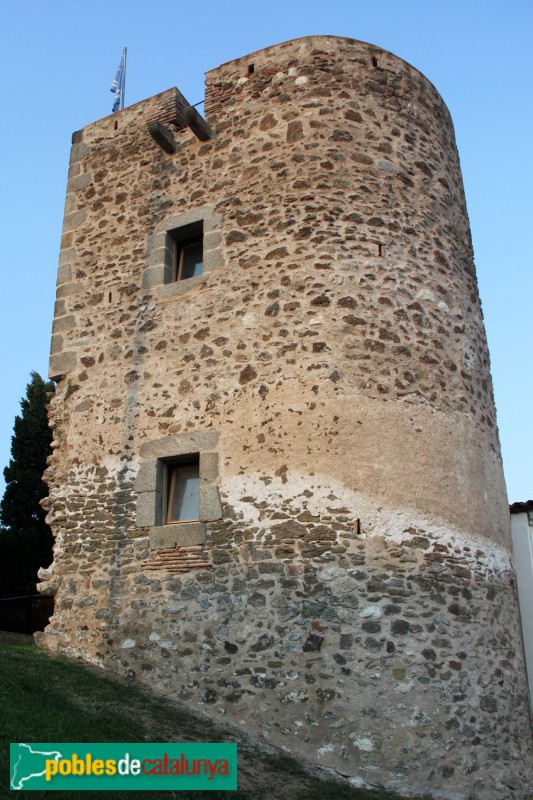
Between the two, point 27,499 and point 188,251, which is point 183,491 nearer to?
point 188,251

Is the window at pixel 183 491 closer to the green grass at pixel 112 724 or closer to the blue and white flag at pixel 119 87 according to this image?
the green grass at pixel 112 724

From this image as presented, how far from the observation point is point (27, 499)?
49.9ft

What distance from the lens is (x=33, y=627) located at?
12133 mm

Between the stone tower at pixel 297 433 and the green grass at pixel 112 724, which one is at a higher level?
the stone tower at pixel 297 433

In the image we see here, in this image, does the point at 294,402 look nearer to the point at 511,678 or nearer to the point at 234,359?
the point at 234,359

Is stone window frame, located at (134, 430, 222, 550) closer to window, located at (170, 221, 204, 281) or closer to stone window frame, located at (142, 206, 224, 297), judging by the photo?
stone window frame, located at (142, 206, 224, 297)

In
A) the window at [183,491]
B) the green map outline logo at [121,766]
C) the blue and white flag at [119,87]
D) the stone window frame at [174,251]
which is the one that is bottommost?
the green map outline logo at [121,766]

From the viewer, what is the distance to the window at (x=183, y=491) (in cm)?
834

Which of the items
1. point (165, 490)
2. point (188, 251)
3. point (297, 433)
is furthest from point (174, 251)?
point (297, 433)

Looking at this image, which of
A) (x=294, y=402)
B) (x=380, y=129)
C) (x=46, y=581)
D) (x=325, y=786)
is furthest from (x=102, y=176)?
(x=325, y=786)

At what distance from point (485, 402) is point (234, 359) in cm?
296

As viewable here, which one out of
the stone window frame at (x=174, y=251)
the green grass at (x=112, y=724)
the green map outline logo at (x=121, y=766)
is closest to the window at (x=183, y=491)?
the green grass at (x=112, y=724)

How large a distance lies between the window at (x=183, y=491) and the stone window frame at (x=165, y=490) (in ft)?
0.23

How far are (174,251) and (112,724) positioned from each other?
5.62 metres
